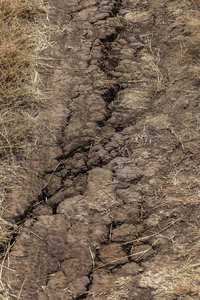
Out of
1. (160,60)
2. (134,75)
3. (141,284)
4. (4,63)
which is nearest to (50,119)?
(4,63)

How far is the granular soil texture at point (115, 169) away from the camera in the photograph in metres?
1.84

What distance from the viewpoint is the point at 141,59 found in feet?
10.0

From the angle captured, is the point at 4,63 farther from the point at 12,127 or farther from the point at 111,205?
the point at 111,205

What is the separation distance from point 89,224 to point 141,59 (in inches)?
61.8

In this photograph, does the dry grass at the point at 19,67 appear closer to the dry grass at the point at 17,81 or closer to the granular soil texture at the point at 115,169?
the dry grass at the point at 17,81

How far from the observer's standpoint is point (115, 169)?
2.31 m

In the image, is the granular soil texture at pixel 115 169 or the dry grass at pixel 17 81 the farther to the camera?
the dry grass at pixel 17 81

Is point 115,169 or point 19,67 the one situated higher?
point 19,67

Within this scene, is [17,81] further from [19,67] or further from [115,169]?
[115,169]

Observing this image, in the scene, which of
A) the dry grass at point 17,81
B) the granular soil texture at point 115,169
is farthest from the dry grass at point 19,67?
the granular soil texture at point 115,169

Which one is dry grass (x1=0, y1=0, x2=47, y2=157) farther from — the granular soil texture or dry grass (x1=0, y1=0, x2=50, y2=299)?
the granular soil texture

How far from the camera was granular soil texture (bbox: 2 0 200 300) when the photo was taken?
184 centimetres

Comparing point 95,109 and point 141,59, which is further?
point 141,59

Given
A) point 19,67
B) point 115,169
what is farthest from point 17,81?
point 115,169
